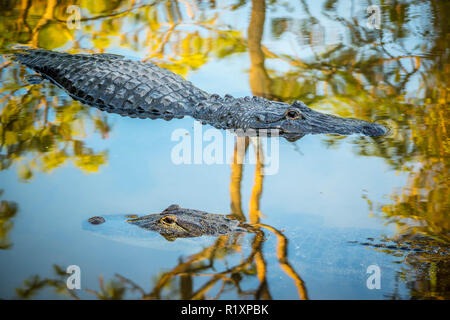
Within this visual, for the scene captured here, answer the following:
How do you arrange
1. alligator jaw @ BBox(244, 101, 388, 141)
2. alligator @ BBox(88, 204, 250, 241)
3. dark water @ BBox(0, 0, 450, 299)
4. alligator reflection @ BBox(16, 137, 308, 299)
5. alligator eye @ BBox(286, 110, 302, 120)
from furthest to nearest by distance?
alligator eye @ BBox(286, 110, 302, 120) < alligator jaw @ BBox(244, 101, 388, 141) < alligator @ BBox(88, 204, 250, 241) < dark water @ BBox(0, 0, 450, 299) < alligator reflection @ BBox(16, 137, 308, 299)

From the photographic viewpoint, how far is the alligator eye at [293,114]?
251 inches

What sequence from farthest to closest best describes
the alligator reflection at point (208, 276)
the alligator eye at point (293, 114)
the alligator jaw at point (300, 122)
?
the alligator eye at point (293, 114) → the alligator jaw at point (300, 122) → the alligator reflection at point (208, 276)

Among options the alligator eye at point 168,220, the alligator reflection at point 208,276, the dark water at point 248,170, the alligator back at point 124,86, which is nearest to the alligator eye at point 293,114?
the dark water at point 248,170

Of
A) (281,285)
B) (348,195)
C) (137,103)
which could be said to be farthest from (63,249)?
(137,103)

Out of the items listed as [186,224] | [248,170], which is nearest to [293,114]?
[248,170]

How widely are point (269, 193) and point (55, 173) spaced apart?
6.42 feet

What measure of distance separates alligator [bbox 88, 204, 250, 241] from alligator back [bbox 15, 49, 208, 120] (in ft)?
8.45

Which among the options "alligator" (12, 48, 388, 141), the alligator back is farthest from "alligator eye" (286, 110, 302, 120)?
the alligator back

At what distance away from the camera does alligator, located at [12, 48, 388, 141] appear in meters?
6.38

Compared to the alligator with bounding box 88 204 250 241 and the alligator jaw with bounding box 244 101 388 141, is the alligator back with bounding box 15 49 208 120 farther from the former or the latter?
the alligator with bounding box 88 204 250 241

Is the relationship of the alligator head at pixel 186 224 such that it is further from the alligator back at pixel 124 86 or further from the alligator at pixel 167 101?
the alligator back at pixel 124 86

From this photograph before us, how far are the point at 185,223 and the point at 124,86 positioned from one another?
10.9 ft

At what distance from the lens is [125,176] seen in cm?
510

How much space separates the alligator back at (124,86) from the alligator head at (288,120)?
1.97ft
